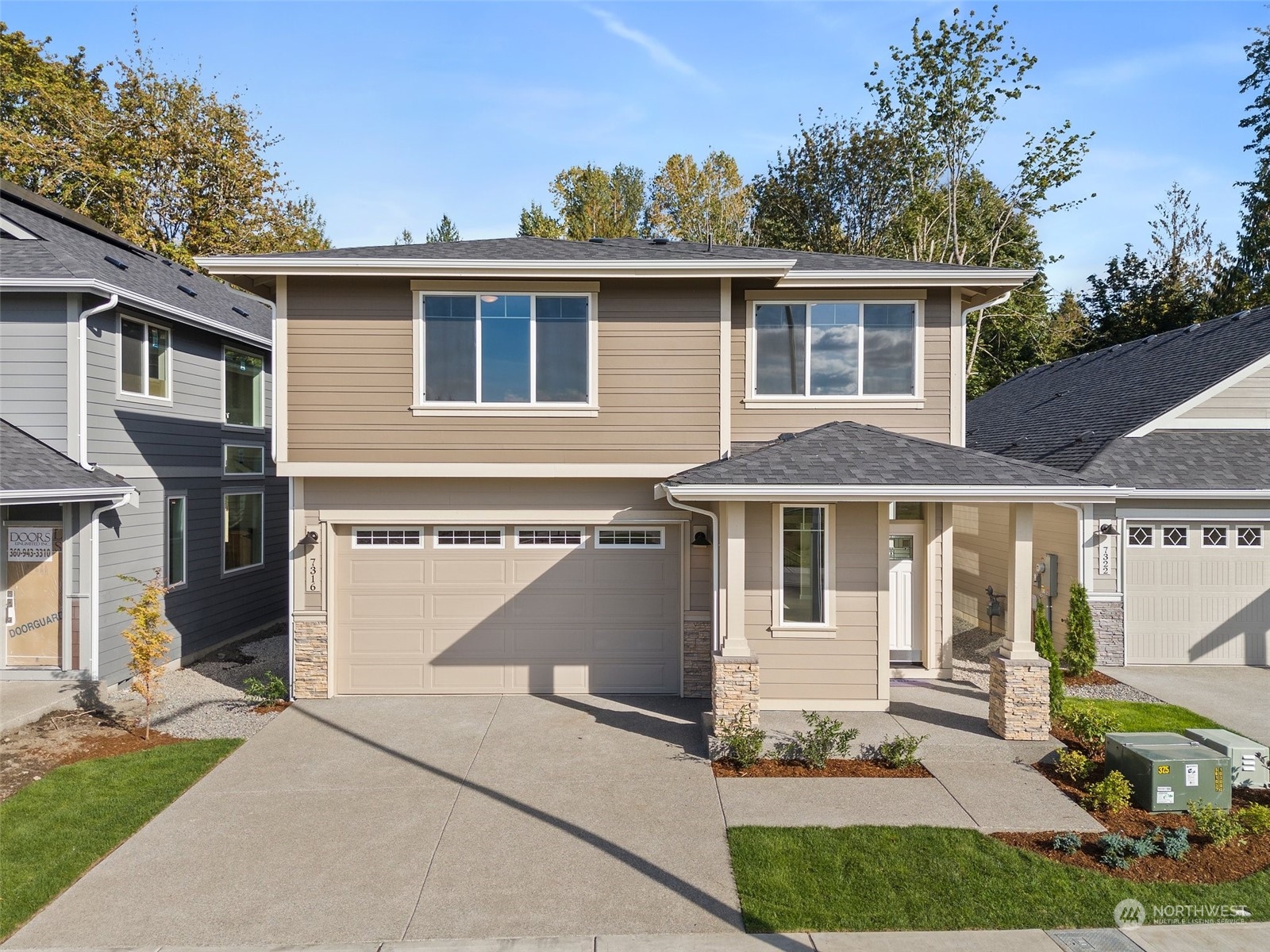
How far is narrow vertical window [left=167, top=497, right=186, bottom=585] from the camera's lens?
11672 mm

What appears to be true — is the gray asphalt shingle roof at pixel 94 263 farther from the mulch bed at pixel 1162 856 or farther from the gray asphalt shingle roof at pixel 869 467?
the mulch bed at pixel 1162 856

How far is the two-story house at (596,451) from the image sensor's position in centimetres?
895

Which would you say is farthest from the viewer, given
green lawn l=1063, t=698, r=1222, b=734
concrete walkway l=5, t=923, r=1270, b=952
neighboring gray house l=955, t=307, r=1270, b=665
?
neighboring gray house l=955, t=307, r=1270, b=665

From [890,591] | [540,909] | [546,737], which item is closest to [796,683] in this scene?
[890,591]

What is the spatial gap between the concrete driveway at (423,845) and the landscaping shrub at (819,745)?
941 millimetres

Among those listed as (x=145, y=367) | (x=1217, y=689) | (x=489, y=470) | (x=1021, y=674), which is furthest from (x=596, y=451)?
(x=1217, y=689)

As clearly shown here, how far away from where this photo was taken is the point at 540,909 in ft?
16.9

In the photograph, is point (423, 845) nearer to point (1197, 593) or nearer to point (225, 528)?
point (225, 528)

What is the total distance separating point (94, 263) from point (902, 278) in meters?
11.2

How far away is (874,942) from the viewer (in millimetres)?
4734

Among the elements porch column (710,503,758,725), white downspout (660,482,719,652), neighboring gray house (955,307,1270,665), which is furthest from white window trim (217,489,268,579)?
neighboring gray house (955,307,1270,665)

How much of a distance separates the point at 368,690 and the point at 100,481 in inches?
174

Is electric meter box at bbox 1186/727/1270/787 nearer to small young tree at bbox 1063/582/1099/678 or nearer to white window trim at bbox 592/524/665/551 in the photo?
small young tree at bbox 1063/582/1099/678

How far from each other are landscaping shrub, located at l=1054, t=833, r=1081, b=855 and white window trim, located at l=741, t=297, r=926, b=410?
5.55m
